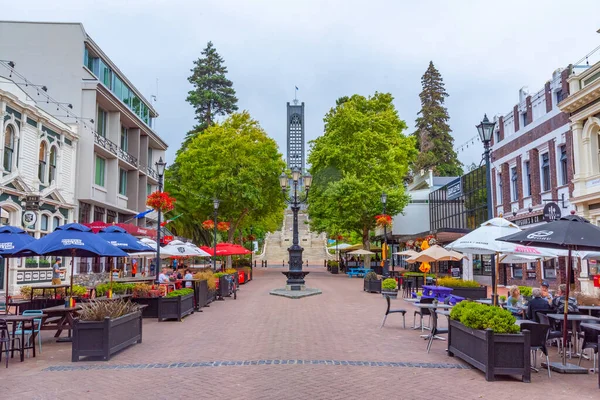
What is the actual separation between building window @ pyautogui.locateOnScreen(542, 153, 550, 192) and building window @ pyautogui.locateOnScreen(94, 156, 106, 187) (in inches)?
1004

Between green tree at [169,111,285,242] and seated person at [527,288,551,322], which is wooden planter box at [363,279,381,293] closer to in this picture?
seated person at [527,288,551,322]

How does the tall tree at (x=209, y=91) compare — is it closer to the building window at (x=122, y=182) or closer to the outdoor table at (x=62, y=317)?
the building window at (x=122, y=182)

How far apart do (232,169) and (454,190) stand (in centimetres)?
1780

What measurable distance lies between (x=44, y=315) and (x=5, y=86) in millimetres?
17314

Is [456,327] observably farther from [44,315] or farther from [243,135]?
[243,135]

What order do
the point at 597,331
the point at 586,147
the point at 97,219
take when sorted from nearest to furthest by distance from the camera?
the point at 597,331
the point at 586,147
the point at 97,219

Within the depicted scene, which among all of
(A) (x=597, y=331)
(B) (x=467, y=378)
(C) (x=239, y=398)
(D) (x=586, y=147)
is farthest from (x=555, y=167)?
(C) (x=239, y=398)

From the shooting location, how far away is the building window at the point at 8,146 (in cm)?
2278

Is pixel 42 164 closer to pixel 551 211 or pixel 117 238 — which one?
pixel 117 238

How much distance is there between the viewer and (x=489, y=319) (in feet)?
26.4

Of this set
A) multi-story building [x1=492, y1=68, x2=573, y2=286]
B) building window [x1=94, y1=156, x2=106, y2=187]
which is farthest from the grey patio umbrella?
building window [x1=94, y1=156, x2=106, y2=187]

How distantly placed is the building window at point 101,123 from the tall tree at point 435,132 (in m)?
42.9

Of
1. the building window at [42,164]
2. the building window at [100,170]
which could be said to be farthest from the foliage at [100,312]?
the building window at [100,170]

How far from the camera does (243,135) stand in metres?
43.5
